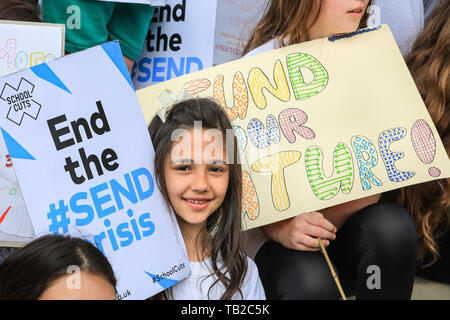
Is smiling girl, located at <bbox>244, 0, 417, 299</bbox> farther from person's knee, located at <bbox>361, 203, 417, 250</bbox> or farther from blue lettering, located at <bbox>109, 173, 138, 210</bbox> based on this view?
blue lettering, located at <bbox>109, 173, 138, 210</bbox>

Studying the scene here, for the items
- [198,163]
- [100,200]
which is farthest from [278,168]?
[100,200]

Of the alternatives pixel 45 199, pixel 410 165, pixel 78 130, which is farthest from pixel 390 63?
pixel 45 199

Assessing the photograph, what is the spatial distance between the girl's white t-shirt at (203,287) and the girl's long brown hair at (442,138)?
2.01 feet

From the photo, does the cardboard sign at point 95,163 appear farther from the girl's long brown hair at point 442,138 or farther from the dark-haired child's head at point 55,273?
the girl's long brown hair at point 442,138

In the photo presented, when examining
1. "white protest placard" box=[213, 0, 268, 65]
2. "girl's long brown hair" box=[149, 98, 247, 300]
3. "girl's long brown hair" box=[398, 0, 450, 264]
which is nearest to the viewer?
"girl's long brown hair" box=[149, 98, 247, 300]

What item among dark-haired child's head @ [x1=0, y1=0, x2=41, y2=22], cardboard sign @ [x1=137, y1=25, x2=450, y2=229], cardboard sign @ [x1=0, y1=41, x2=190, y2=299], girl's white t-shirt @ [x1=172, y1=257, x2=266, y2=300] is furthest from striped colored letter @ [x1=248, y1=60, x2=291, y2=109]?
dark-haired child's head @ [x1=0, y1=0, x2=41, y2=22]

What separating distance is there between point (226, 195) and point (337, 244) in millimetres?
397

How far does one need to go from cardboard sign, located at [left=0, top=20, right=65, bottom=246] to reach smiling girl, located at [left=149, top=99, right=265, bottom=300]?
12.7 inches

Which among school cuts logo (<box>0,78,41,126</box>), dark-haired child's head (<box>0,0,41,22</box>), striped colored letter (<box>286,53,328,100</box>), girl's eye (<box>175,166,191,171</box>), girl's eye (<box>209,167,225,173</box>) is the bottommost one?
girl's eye (<box>209,167,225,173</box>)

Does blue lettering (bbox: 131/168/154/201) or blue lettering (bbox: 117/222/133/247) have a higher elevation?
blue lettering (bbox: 131/168/154/201)

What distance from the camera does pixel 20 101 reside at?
136 centimetres

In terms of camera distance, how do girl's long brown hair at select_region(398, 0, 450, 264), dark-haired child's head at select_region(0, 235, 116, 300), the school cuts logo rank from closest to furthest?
dark-haired child's head at select_region(0, 235, 116, 300)
the school cuts logo
girl's long brown hair at select_region(398, 0, 450, 264)

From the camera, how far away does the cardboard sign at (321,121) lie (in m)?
1.58

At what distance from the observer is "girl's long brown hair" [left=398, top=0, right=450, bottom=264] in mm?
1823
